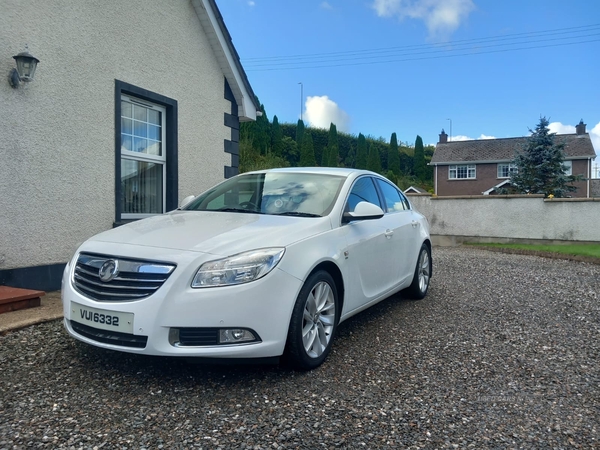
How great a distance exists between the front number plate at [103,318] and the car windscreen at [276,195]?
5.08 ft

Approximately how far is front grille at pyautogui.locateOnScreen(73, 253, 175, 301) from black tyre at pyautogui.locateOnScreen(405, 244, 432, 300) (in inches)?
139

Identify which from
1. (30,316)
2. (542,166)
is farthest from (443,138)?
(30,316)

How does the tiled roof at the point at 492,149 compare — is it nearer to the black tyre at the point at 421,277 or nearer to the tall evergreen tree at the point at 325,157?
the tall evergreen tree at the point at 325,157

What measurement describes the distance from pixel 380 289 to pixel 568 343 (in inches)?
68.1

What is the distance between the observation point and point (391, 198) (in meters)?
5.61

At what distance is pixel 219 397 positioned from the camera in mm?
3051

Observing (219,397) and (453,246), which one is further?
(453,246)

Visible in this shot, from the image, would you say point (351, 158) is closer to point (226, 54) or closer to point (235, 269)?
point (226, 54)

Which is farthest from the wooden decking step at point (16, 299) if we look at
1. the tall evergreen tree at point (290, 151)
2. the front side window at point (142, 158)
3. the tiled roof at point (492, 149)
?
the tiled roof at point (492, 149)

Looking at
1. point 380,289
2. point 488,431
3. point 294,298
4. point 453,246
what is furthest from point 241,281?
point 453,246

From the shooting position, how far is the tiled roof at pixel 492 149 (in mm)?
37812

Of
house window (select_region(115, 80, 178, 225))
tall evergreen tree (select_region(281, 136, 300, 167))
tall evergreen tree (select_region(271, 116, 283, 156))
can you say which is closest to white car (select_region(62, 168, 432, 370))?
house window (select_region(115, 80, 178, 225))

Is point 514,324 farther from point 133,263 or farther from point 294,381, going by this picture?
point 133,263

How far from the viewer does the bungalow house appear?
5.54 metres
